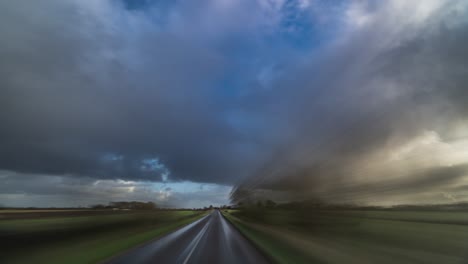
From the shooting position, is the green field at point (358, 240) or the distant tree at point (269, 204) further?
the distant tree at point (269, 204)

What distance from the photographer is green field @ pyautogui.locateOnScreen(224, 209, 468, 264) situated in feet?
47.9

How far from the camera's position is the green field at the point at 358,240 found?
14.6 metres

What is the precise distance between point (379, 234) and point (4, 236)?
106ft

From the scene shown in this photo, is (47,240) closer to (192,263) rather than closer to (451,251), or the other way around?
(192,263)

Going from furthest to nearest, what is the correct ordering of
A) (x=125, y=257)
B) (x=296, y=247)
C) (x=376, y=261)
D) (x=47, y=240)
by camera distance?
(x=47, y=240) < (x=296, y=247) < (x=125, y=257) < (x=376, y=261)

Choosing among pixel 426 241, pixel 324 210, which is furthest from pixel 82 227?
pixel 426 241

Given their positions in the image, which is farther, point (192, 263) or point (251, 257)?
point (251, 257)

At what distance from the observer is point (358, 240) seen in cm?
2284

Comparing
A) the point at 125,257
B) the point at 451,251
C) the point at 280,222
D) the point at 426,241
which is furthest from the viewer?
the point at 280,222

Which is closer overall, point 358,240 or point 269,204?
point 358,240

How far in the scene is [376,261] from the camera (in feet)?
44.9

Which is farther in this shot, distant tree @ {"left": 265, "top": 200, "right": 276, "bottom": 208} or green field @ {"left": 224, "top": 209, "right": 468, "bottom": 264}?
distant tree @ {"left": 265, "top": 200, "right": 276, "bottom": 208}

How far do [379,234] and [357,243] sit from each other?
14.4ft

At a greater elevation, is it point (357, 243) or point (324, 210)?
point (324, 210)
